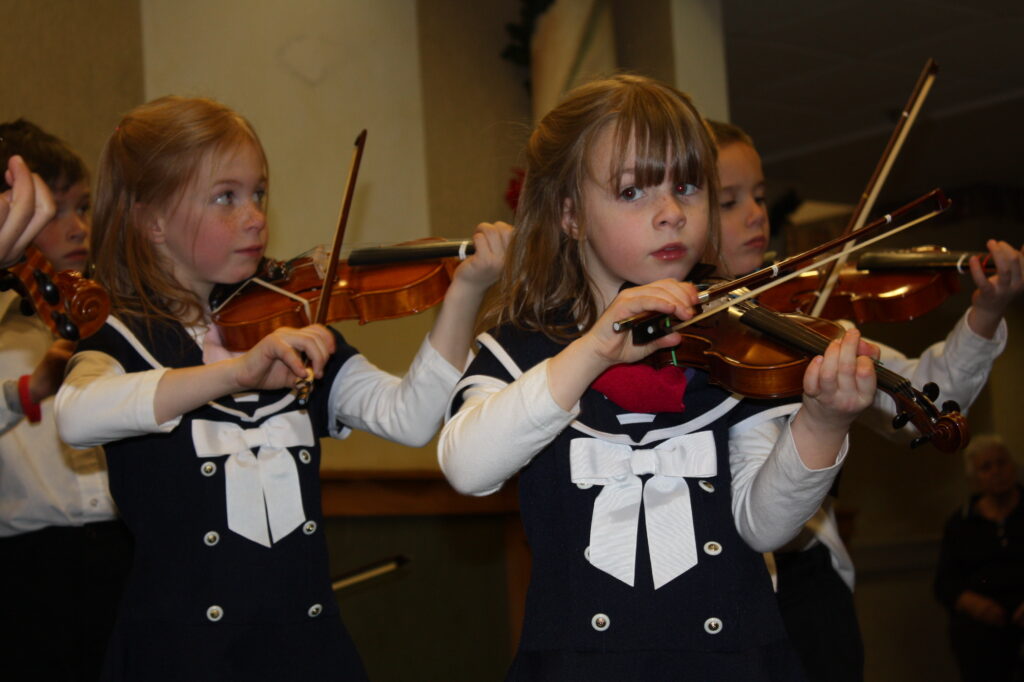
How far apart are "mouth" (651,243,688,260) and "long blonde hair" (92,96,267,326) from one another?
0.71m

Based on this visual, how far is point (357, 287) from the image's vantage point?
5.62ft

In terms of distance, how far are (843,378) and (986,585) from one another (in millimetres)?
3163

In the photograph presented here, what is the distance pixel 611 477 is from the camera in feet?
4.12

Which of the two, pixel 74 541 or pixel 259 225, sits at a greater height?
pixel 259 225

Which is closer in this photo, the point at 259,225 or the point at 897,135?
the point at 259,225

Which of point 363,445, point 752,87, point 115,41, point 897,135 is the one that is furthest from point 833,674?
point 752,87

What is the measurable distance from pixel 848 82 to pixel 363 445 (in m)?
3.39

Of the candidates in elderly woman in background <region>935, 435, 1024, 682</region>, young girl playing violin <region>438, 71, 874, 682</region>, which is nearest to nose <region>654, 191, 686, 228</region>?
young girl playing violin <region>438, 71, 874, 682</region>

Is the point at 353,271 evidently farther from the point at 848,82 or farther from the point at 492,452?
the point at 848,82

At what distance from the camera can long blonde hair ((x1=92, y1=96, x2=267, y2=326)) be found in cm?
161

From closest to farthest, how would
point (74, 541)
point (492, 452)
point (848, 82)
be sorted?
point (492, 452)
point (74, 541)
point (848, 82)

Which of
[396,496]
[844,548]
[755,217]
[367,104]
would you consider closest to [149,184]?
[755,217]

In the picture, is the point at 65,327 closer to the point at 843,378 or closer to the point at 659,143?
the point at 659,143

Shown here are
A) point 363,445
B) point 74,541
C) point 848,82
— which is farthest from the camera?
point 848,82
